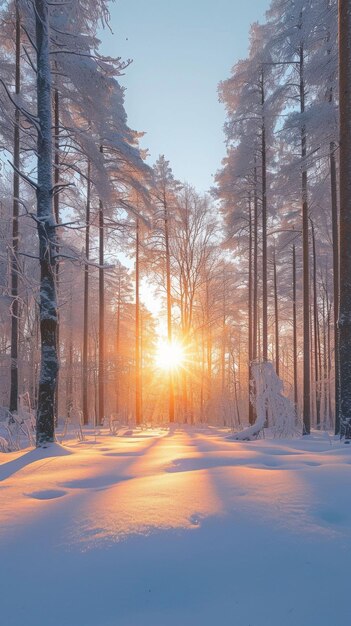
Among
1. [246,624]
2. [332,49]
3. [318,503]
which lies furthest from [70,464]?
[332,49]

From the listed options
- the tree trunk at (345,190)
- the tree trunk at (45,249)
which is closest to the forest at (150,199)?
the tree trunk at (45,249)

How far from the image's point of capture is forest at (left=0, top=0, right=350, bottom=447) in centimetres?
611

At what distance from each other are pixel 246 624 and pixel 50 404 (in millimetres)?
4704

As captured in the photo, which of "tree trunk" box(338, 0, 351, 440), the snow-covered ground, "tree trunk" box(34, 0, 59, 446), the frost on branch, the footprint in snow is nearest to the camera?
the snow-covered ground

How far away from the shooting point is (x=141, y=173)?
1406 cm

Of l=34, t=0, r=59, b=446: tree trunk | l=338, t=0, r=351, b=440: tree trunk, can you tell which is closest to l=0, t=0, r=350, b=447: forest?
l=34, t=0, r=59, b=446: tree trunk

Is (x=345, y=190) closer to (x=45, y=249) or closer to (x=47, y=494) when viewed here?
(x=45, y=249)

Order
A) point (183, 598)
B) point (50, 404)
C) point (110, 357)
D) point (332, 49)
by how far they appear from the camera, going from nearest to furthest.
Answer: point (183, 598), point (50, 404), point (332, 49), point (110, 357)

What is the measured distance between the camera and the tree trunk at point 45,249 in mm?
5586

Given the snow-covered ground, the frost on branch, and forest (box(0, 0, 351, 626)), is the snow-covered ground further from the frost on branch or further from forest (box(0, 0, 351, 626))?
the frost on branch

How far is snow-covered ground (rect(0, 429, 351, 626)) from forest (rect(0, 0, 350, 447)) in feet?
11.0

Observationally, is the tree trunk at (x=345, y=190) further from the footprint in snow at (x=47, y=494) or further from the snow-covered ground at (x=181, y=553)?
the footprint in snow at (x=47, y=494)

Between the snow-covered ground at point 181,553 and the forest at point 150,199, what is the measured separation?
3338 millimetres

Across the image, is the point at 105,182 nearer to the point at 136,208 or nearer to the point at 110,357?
the point at 136,208
